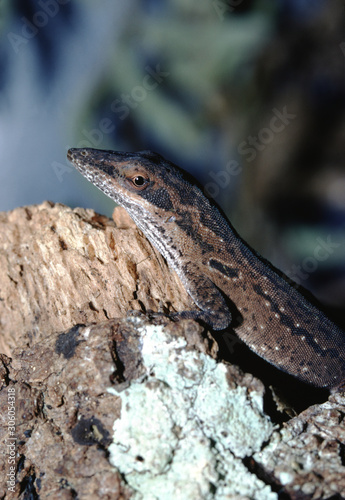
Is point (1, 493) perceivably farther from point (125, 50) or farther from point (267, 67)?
point (267, 67)

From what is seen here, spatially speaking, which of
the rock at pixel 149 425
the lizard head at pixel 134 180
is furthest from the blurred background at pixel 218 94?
the rock at pixel 149 425

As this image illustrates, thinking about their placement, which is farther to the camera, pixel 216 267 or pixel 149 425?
pixel 216 267

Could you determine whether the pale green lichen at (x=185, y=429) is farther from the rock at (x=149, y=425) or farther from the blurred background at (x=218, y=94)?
the blurred background at (x=218, y=94)

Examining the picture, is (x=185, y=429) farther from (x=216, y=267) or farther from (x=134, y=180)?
(x=134, y=180)

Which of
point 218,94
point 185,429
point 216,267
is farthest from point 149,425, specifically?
point 218,94

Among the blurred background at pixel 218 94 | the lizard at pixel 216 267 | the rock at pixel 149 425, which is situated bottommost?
the rock at pixel 149 425

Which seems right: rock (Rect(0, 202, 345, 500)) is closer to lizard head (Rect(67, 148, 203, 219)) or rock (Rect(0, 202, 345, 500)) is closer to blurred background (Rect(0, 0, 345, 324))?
lizard head (Rect(67, 148, 203, 219))
